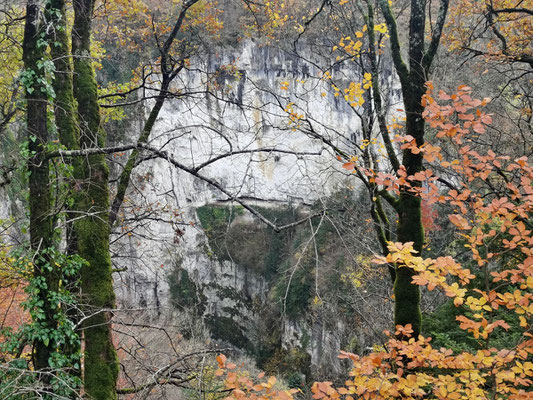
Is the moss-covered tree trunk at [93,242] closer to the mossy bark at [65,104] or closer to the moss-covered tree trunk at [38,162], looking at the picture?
the mossy bark at [65,104]

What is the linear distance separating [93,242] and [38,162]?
1.01m

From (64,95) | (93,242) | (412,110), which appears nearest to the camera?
(412,110)

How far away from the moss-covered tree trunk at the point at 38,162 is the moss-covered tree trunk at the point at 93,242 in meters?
0.33

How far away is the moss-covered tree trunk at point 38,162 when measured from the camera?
155 inches

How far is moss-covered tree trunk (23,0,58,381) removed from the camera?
3.93 m

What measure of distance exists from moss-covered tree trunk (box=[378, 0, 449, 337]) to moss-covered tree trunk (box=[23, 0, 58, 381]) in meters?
3.60

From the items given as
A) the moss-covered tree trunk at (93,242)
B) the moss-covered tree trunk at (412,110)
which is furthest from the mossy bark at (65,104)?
the moss-covered tree trunk at (412,110)

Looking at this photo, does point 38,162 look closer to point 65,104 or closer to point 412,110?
point 65,104

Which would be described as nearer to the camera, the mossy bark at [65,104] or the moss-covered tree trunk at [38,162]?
the moss-covered tree trunk at [38,162]

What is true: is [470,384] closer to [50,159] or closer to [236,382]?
[236,382]

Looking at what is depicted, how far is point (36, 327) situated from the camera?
3820mm

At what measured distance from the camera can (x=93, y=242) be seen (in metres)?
4.25

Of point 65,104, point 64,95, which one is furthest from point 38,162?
point 64,95

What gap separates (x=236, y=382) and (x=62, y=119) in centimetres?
348
